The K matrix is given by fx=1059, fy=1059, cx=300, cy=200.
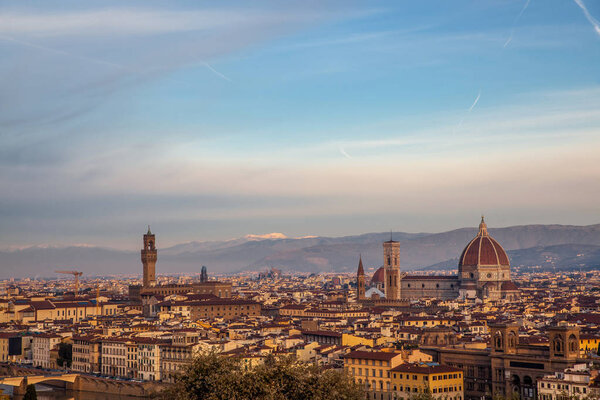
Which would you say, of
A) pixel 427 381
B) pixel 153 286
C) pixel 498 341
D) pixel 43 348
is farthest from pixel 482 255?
pixel 427 381

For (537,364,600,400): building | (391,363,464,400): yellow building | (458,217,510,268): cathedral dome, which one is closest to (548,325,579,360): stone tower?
(537,364,600,400): building

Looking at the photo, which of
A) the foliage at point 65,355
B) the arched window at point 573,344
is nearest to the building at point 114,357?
the foliage at point 65,355

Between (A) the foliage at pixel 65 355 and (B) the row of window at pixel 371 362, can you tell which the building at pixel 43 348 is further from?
(B) the row of window at pixel 371 362

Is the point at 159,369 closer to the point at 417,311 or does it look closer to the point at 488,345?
the point at 488,345

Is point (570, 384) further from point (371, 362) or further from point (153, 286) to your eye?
point (153, 286)

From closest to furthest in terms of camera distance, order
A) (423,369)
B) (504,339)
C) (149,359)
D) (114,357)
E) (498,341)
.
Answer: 1. (423,369)
2. (504,339)
3. (498,341)
4. (149,359)
5. (114,357)
